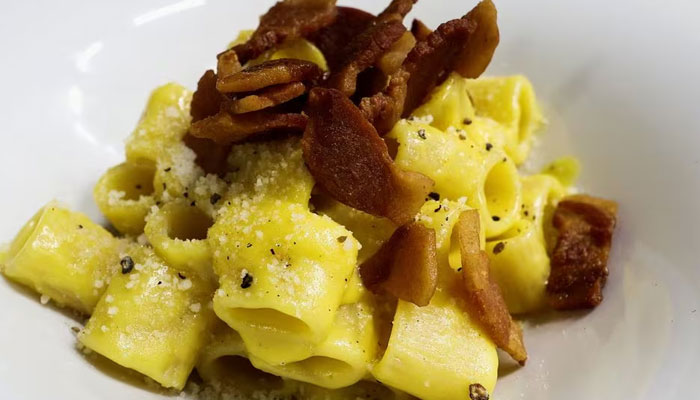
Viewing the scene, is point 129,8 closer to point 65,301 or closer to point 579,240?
point 65,301

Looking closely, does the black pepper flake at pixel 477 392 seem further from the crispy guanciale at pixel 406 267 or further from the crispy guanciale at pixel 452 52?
the crispy guanciale at pixel 452 52

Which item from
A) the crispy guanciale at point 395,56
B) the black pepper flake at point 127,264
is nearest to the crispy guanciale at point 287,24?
the crispy guanciale at point 395,56

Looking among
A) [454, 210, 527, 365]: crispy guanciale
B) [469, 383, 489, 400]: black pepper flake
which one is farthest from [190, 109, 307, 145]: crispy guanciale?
[469, 383, 489, 400]: black pepper flake

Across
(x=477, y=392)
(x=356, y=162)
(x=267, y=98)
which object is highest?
(x=267, y=98)

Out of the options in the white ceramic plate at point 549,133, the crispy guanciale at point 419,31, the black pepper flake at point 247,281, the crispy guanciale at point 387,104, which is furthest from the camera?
the crispy guanciale at point 419,31

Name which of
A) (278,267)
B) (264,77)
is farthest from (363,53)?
(278,267)

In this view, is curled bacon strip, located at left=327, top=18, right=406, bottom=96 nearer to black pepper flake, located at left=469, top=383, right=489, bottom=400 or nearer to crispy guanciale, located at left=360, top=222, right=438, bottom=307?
crispy guanciale, located at left=360, top=222, right=438, bottom=307

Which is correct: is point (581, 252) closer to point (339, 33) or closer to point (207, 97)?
point (339, 33)
